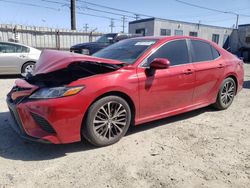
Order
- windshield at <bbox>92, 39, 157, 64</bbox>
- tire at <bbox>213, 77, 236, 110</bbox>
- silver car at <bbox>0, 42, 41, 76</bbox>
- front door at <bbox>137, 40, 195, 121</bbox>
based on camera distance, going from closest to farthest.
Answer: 1. front door at <bbox>137, 40, 195, 121</bbox>
2. windshield at <bbox>92, 39, 157, 64</bbox>
3. tire at <bbox>213, 77, 236, 110</bbox>
4. silver car at <bbox>0, 42, 41, 76</bbox>

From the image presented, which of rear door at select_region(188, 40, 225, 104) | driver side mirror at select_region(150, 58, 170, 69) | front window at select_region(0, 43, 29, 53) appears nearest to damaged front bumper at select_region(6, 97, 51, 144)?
driver side mirror at select_region(150, 58, 170, 69)

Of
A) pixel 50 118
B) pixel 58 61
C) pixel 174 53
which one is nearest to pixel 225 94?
pixel 174 53

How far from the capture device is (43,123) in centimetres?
291

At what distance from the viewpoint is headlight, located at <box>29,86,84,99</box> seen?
2.91 m

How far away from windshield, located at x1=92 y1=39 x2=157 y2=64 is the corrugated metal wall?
39.2 feet

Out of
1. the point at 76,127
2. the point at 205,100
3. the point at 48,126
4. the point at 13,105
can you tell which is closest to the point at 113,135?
the point at 76,127

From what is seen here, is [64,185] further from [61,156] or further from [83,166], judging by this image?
[61,156]

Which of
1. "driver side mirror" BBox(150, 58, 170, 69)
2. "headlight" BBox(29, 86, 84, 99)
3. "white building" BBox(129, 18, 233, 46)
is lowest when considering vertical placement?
"headlight" BBox(29, 86, 84, 99)

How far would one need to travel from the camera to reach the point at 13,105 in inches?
124

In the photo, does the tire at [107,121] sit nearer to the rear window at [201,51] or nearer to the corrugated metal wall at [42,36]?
the rear window at [201,51]

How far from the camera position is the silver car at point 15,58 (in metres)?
8.32

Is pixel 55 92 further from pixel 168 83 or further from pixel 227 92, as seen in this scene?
pixel 227 92

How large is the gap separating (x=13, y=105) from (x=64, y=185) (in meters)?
1.32

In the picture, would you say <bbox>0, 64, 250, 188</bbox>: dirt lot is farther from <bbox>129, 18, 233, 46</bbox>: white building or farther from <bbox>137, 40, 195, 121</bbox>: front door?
<bbox>129, 18, 233, 46</bbox>: white building
